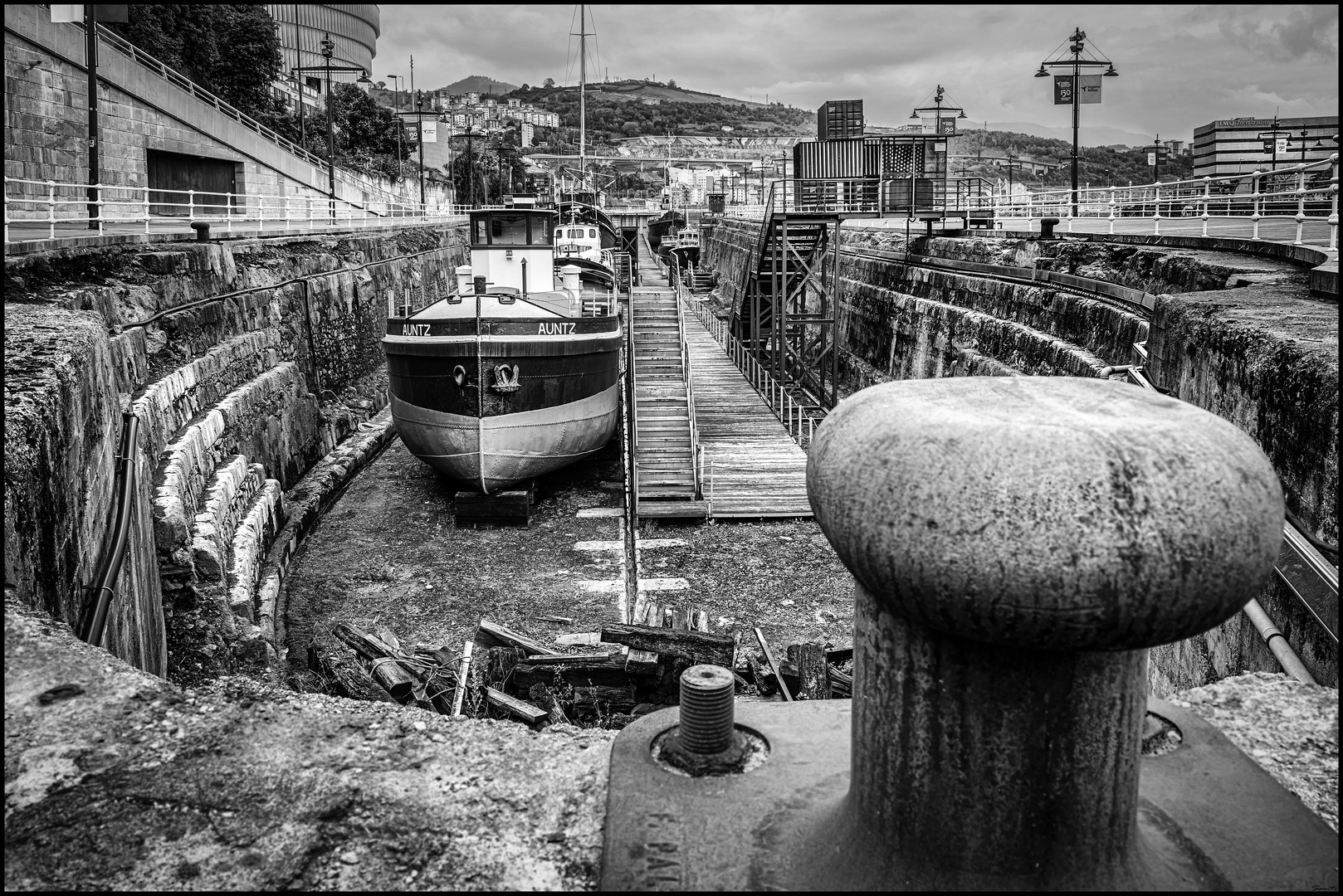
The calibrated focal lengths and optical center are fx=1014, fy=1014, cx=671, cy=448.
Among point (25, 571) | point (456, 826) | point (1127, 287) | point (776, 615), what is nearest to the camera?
point (456, 826)

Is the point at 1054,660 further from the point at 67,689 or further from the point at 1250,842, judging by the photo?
the point at 67,689

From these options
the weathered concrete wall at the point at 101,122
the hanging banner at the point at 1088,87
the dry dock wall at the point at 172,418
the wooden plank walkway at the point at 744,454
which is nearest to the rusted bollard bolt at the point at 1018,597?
the dry dock wall at the point at 172,418

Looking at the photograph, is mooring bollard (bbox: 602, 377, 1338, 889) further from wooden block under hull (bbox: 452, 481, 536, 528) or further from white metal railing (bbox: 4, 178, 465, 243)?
wooden block under hull (bbox: 452, 481, 536, 528)

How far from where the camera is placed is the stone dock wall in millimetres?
5672

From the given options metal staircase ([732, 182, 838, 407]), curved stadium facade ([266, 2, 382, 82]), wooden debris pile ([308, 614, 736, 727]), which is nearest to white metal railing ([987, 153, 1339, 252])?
metal staircase ([732, 182, 838, 407])

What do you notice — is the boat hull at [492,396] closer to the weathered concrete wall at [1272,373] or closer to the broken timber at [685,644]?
the broken timber at [685,644]

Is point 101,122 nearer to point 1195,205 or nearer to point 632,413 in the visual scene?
point 632,413

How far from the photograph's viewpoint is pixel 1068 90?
29.8 m

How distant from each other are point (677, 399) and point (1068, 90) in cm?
1965

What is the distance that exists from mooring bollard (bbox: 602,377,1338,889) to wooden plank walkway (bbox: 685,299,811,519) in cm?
971

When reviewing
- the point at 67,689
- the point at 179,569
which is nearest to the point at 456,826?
the point at 67,689

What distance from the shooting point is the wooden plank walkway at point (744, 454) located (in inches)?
554

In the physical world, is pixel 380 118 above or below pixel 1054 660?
above

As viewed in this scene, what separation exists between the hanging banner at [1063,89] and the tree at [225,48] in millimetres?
31278
